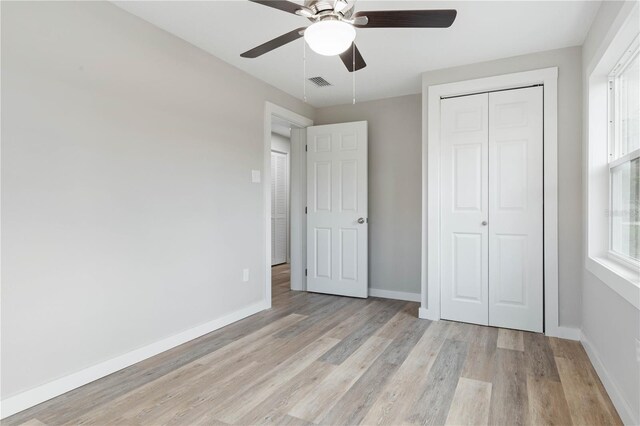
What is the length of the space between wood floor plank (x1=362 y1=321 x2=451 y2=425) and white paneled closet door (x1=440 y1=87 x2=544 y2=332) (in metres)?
0.63

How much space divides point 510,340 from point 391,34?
8.63 feet

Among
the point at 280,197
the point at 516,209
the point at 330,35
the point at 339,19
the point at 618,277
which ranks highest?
the point at 339,19

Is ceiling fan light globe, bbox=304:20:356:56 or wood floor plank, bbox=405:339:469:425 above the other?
ceiling fan light globe, bbox=304:20:356:56

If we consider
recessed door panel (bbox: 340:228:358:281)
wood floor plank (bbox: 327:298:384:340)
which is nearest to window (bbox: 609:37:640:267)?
wood floor plank (bbox: 327:298:384:340)

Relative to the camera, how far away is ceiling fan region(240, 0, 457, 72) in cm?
168

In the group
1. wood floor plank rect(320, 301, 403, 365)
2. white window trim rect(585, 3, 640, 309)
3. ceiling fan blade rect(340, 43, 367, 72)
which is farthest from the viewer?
wood floor plank rect(320, 301, 403, 365)

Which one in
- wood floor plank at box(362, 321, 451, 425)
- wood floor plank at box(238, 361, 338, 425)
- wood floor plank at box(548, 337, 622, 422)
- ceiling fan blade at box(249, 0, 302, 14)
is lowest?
wood floor plank at box(362, 321, 451, 425)

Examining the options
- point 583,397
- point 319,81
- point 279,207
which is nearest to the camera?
point 583,397

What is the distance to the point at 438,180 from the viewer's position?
3480 mm

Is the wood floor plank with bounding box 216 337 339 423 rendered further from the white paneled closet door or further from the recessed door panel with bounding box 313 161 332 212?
the recessed door panel with bounding box 313 161 332 212

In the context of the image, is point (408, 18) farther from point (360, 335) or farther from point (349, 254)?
point (349, 254)

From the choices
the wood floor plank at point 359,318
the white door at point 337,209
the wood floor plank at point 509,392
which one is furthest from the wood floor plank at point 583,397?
the white door at point 337,209

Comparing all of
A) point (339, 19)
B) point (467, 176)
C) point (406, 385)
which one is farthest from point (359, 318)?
point (339, 19)

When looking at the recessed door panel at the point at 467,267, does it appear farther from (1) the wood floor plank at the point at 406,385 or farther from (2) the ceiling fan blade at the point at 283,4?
(2) the ceiling fan blade at the point at 283,4
